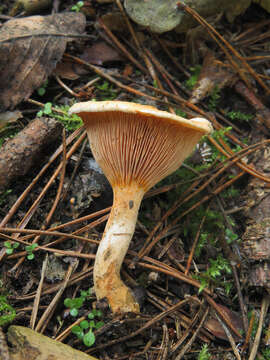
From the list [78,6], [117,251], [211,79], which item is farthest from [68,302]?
[78,6]

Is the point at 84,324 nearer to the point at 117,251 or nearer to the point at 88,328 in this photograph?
the point at 88,328

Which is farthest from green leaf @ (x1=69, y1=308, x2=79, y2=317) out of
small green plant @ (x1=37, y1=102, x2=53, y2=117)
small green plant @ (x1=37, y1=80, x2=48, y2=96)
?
small green plant @ (x1=37, y1=80, x2=48, y2=96)

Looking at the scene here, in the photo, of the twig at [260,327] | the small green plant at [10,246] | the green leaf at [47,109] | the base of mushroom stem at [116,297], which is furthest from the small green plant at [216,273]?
the green leaf at [47,109]

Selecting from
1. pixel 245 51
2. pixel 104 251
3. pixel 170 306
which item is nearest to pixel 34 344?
pixel 104 251

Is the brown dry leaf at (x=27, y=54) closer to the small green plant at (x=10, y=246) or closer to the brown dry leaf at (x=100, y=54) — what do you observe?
the brown dry leaf at (x=100, y=54)

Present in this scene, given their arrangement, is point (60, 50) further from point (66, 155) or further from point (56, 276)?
point (56, 276)
